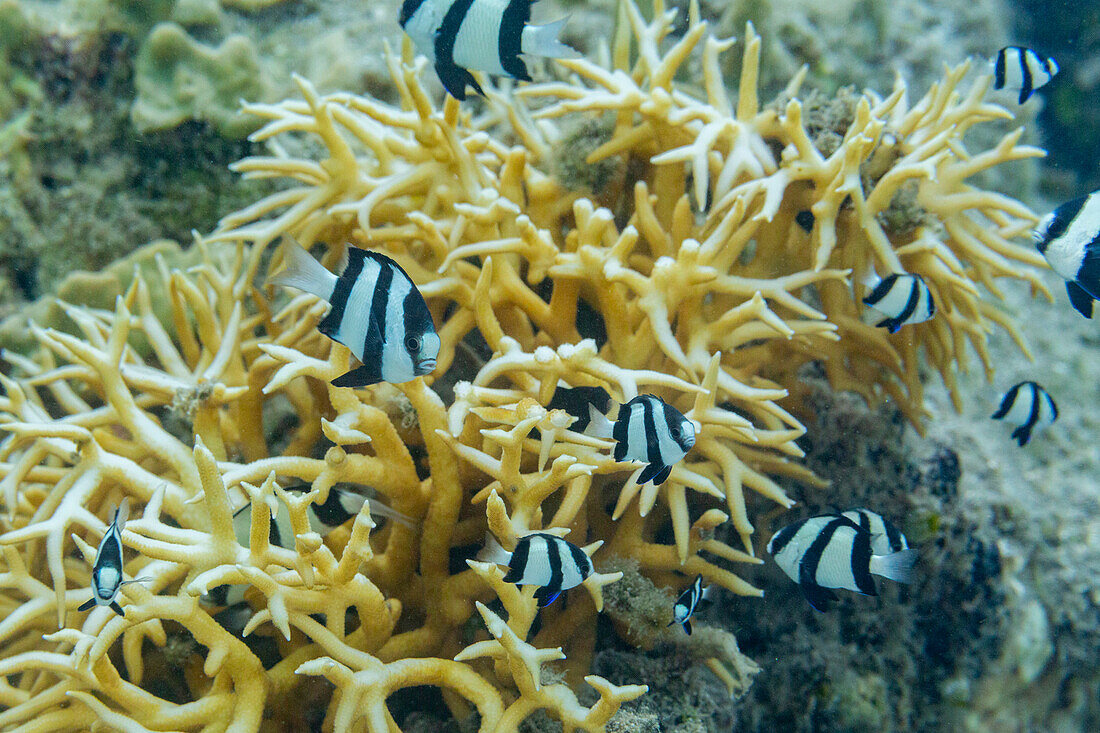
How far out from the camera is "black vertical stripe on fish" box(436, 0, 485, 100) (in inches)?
72.3

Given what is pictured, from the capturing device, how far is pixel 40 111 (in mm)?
3996

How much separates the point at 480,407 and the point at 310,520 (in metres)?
0.76

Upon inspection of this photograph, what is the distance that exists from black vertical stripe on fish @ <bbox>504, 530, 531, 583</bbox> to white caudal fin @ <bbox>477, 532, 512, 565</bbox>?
9 centimetres

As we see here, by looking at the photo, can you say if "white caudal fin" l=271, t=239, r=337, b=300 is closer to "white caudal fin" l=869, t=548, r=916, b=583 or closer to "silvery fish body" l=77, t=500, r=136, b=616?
"silvery fish body" l=77, t=500, r=136, b=616

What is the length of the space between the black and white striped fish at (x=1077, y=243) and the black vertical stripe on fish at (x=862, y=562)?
1.01 m

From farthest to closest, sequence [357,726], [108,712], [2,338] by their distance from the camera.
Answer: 1. [2,338]
2. [357,726]
3. [108,712]

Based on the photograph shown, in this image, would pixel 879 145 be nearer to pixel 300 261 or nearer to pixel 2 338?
pixel 300 261

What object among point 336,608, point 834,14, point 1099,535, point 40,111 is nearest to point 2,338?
point 40,111

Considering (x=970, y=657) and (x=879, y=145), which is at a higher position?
(x=879, y=145)

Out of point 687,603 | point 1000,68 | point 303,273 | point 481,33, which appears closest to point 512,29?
point 481,33

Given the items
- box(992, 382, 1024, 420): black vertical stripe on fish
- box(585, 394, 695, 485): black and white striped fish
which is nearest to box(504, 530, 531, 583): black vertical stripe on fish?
box(585, 394, 695, 485): black and white striped fish

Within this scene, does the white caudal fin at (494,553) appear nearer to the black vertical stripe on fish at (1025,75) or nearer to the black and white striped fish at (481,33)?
the black and white striped fish at (481,33)

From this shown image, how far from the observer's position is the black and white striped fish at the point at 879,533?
2.15 m

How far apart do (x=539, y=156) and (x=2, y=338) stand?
10.1ft
